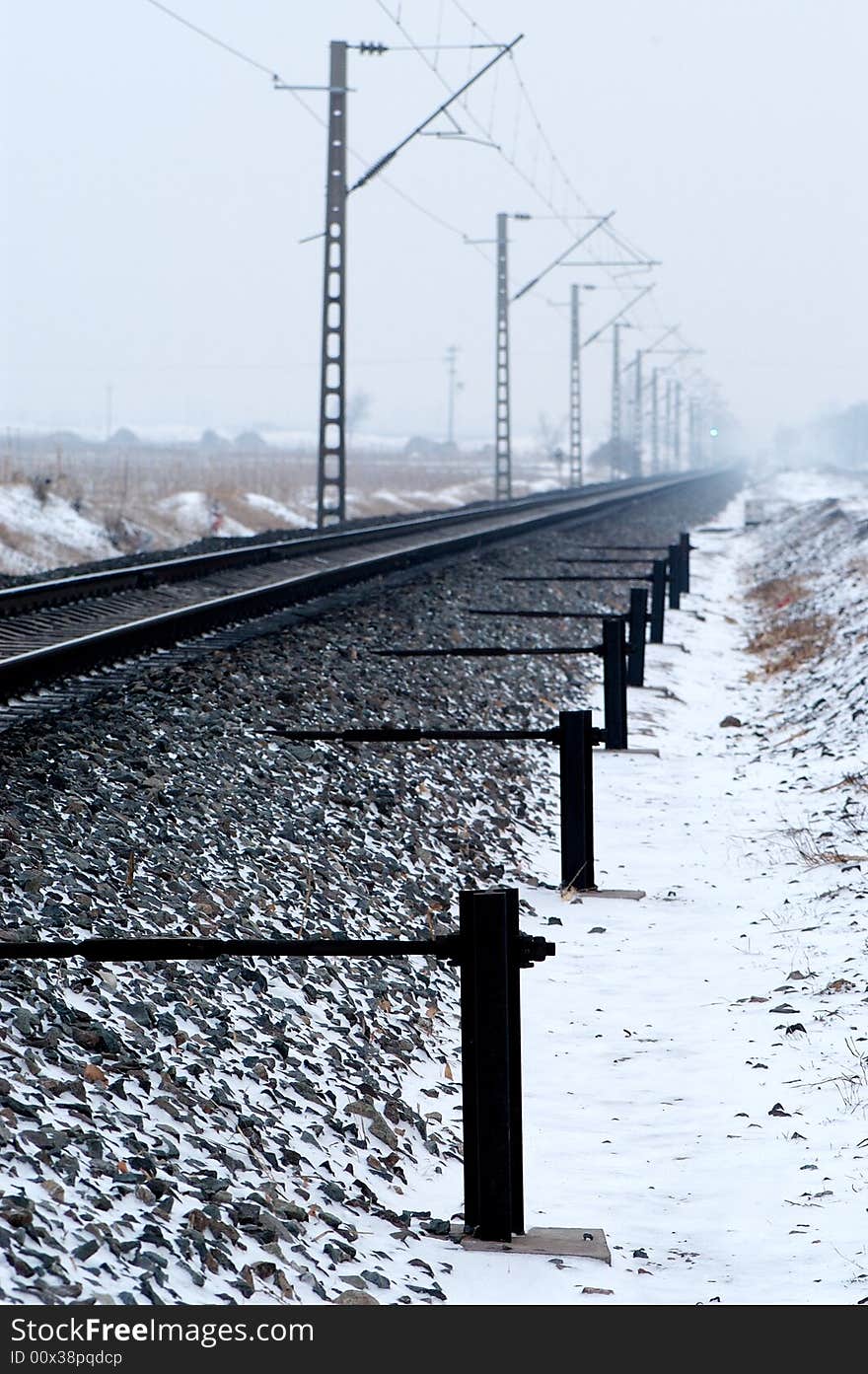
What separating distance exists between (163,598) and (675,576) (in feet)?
36.1

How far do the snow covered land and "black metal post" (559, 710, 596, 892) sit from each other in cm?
24

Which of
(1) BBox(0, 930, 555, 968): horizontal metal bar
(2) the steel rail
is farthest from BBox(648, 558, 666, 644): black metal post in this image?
(1) BBox(0, 930, 555, 968): horizontal metal bar

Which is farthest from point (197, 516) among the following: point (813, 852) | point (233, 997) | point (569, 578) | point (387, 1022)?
point (233, 997)

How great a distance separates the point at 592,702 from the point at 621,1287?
10651 mm

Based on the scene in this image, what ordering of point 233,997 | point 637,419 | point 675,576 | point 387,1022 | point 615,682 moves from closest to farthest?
point 233,997 → point 387,1022 → point 615,682 → point 675,576 → point 637,419

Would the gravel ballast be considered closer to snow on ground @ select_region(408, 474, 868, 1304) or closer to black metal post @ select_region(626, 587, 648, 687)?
snow on ground @ select_region(408, 474, 868, 1304)

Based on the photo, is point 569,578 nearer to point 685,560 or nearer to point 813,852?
point 685,560

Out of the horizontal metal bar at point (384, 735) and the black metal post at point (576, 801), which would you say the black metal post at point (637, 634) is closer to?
the horizontal metal bar at point (384, 735)

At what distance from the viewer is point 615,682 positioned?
42.7 feet

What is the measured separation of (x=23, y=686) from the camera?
33.7 ft

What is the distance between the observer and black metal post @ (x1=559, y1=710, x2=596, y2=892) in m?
9.44

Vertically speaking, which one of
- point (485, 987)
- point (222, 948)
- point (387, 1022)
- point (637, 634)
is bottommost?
point (387, 1022)

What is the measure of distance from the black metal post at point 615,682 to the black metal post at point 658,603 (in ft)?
22.8

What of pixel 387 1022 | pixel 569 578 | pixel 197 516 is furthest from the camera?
pixel 197 516
